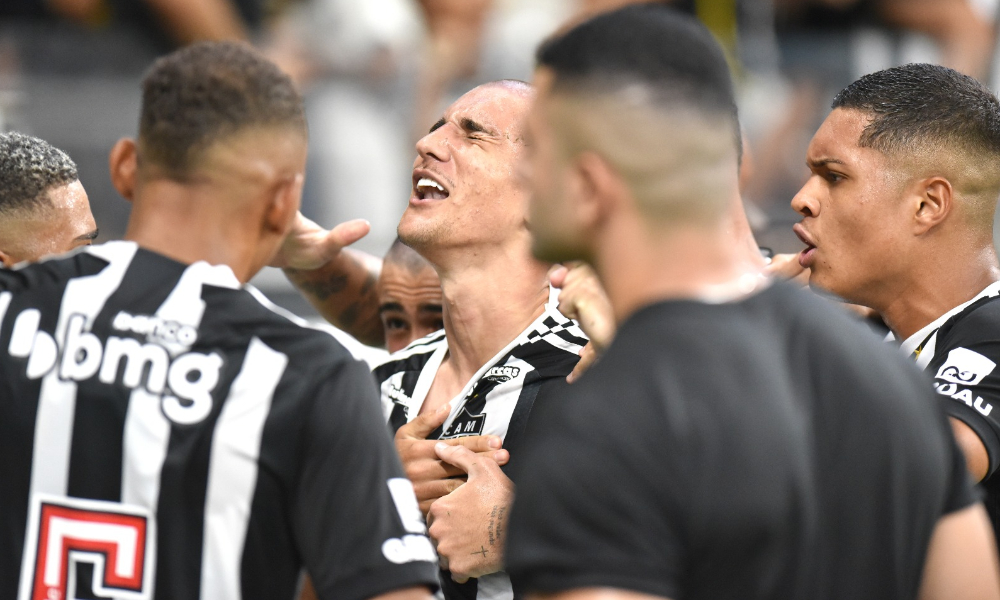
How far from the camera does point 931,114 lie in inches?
120

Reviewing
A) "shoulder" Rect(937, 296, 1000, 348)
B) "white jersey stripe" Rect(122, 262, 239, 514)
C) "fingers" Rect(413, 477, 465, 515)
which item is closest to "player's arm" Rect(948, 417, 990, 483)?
"shoulder" Rect(937, 296, 1000, 348)

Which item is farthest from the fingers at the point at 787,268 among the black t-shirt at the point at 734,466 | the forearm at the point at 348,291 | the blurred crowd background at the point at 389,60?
the blurred crowd background at the point at 389,60

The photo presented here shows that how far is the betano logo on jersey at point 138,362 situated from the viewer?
1.94 metres

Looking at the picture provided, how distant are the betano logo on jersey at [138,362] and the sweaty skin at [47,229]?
39.0 inches

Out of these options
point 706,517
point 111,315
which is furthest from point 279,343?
point 706,517

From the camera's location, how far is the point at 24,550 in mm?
1973

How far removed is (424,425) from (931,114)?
169 centimetres

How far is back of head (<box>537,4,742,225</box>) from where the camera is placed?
5.43 feet

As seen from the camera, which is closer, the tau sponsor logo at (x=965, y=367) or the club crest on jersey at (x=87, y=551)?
the club crest on jersey at (x=87, y=551)

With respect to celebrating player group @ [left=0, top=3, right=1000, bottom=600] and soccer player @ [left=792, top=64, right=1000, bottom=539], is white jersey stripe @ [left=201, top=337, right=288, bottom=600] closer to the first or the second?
celebrating player group @ [left=0, top=3, right=1000, bottom=600]

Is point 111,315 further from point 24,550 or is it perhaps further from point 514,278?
point 514,278

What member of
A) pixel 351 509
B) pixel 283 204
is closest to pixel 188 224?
pixel 283 204

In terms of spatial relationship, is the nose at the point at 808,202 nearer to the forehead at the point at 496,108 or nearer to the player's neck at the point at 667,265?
the forehead at the point at 496,108

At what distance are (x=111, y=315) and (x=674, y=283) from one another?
3.45 feet
